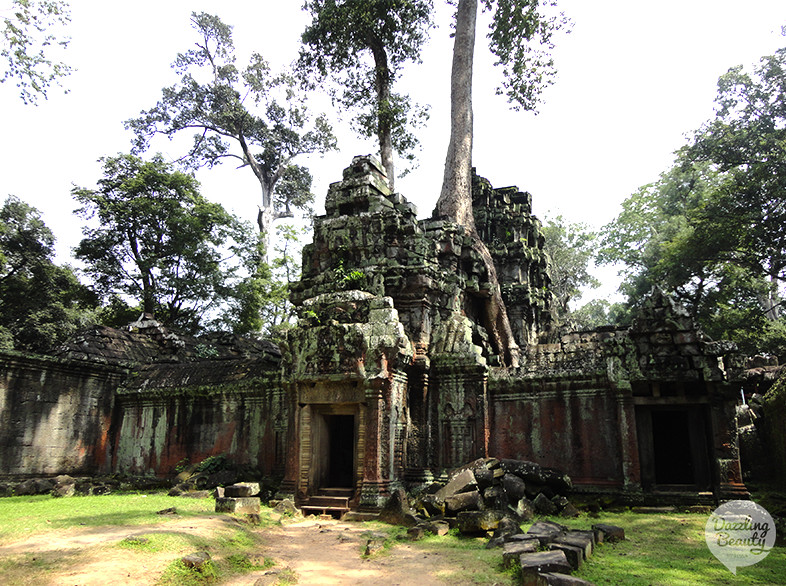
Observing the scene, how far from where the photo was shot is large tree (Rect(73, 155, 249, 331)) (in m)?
24.8

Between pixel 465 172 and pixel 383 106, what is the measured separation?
182 inches

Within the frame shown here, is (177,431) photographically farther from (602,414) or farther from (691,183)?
(691,183)

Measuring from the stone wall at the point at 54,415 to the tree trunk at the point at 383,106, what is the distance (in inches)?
445

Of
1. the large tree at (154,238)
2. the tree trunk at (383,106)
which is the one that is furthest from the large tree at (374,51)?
the large tree at (154,238)

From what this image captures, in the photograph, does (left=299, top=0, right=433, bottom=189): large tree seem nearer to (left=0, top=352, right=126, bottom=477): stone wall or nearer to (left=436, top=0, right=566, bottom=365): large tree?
(left=436, top=0, right=566, bottom=365): large tree

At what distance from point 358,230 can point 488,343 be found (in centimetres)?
450

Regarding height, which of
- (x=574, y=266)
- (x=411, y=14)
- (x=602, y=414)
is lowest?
(x=602, y=414)

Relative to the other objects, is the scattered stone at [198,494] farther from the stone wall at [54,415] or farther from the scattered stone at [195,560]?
the scattered stone at [195,560]

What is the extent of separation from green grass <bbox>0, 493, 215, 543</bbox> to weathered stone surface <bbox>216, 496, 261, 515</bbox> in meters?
0.24

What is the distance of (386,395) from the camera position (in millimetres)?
10234

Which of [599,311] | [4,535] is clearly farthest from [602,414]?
[599,311]

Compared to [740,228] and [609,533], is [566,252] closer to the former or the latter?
[740,228]

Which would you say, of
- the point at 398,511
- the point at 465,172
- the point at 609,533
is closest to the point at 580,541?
the point at 609,533

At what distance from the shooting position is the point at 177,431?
13.5 metres
